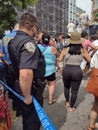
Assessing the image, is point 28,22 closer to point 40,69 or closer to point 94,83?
point 40,69

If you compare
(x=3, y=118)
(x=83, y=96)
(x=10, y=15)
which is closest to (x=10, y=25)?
(x=10, y=15)

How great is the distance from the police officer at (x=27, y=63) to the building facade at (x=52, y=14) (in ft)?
284

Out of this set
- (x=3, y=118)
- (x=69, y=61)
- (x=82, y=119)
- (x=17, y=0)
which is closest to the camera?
(x=3, y=118)

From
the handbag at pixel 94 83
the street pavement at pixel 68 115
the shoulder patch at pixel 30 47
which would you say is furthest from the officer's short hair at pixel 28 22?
the street pavement at pixel 68 115

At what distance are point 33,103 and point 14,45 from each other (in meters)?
0.71

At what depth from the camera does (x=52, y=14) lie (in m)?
112

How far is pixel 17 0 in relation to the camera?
11.1m

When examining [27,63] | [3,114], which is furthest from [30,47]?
[3,114]

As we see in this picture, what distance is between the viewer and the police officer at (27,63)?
11.3 feet

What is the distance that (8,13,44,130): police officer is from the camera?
3.43 m

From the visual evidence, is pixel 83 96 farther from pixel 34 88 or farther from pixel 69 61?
pixel 34 88

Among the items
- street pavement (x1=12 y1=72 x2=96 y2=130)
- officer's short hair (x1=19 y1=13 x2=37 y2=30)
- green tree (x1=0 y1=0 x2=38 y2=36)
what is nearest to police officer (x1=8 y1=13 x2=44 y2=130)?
officer's short hair (x1=19 y1=13 x2=37 y2=30)

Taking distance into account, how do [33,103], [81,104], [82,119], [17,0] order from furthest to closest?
[17,0] → [81,104] → [82,119] → [33,103]

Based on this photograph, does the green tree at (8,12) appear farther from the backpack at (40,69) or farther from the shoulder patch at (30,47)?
the shoulder patch at (30,47)
